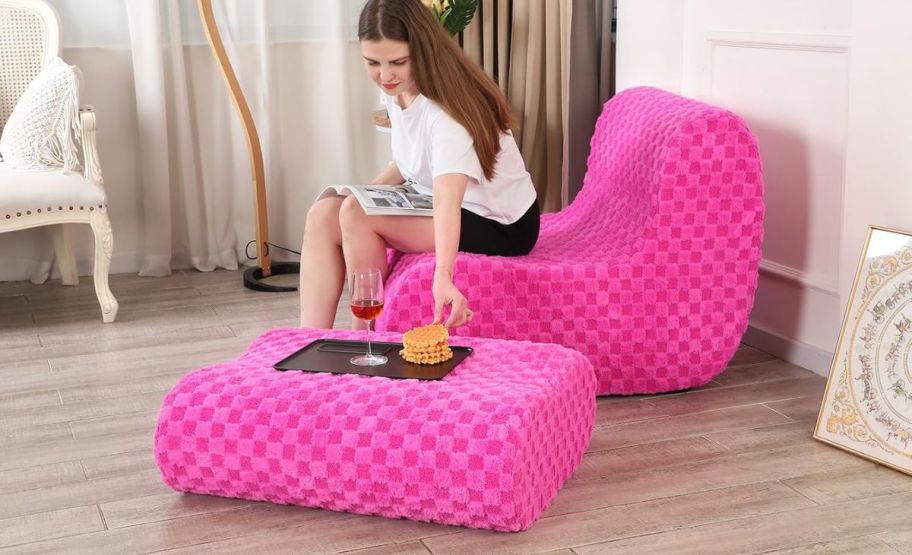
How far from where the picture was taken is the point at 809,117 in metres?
2.86

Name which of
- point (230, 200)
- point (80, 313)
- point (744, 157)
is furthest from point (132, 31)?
point (744, 157)

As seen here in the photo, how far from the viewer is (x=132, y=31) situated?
4.05m

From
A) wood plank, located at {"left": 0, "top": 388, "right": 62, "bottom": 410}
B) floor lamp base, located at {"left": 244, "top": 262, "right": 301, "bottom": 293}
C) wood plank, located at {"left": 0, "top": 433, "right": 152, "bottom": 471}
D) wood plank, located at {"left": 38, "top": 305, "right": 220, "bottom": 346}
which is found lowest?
wood plank, located at {"left": 0, "top": 388, "right": 62, "bottom": 410}

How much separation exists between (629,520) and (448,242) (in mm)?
698

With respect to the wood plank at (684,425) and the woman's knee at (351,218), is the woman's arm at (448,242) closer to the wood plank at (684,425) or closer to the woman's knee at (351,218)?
the woman's knee at (351,218)

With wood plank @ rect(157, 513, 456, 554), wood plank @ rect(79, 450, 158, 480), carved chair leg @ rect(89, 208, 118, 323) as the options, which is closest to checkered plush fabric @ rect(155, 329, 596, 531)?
wood plank @ rect(157, 513, 456, 554)

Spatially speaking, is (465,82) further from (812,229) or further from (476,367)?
(812,229)

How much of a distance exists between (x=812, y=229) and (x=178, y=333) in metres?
1.82

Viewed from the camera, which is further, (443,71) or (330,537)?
(443,71)

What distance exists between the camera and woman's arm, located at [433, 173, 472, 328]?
→ 232 cm

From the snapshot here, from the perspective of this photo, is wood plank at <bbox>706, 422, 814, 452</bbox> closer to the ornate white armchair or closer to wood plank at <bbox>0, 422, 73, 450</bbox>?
wood plank at <bbox>0, 422, 73, 450</bbox>

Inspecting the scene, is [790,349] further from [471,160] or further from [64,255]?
[64,255]

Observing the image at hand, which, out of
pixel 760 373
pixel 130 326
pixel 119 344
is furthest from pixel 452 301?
pixel 130 326

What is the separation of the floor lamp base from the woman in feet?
3.43
